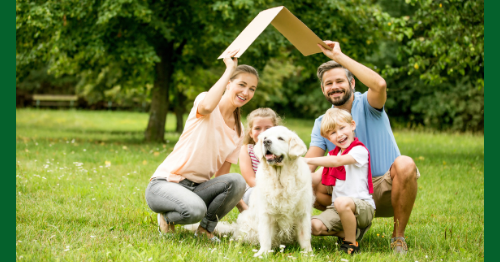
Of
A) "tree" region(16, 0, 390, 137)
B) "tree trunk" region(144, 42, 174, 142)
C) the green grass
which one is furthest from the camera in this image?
"tree trunk" region(144, 42, 174, 142)

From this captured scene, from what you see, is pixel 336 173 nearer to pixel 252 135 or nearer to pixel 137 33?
pixel 252 135

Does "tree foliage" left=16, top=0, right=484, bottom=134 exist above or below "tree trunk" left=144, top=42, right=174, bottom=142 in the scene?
above

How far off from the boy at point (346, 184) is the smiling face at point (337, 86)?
0.34 meters

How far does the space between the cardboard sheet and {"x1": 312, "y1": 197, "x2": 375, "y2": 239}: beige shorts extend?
1461 millimetres

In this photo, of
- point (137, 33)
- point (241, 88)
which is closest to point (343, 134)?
point (241, 88)

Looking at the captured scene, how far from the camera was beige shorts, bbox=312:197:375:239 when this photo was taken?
11.7ft

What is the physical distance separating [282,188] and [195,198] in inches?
32.1

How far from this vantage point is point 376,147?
13.0ft

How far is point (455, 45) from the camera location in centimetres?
872

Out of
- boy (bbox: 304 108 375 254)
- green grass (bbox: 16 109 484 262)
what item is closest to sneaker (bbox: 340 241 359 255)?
boy (bbox: 304 108 375 254)

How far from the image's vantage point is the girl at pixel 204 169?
3.66 meters

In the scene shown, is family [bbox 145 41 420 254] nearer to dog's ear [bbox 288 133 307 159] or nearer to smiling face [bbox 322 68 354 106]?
smiling face [bbox 322 68 354 106]

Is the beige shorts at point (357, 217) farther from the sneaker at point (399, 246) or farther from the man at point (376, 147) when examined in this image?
the sneaker at point (399, 246)

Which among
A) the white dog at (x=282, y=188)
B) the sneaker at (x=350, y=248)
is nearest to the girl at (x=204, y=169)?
the white dog at (x=282, y=188)
